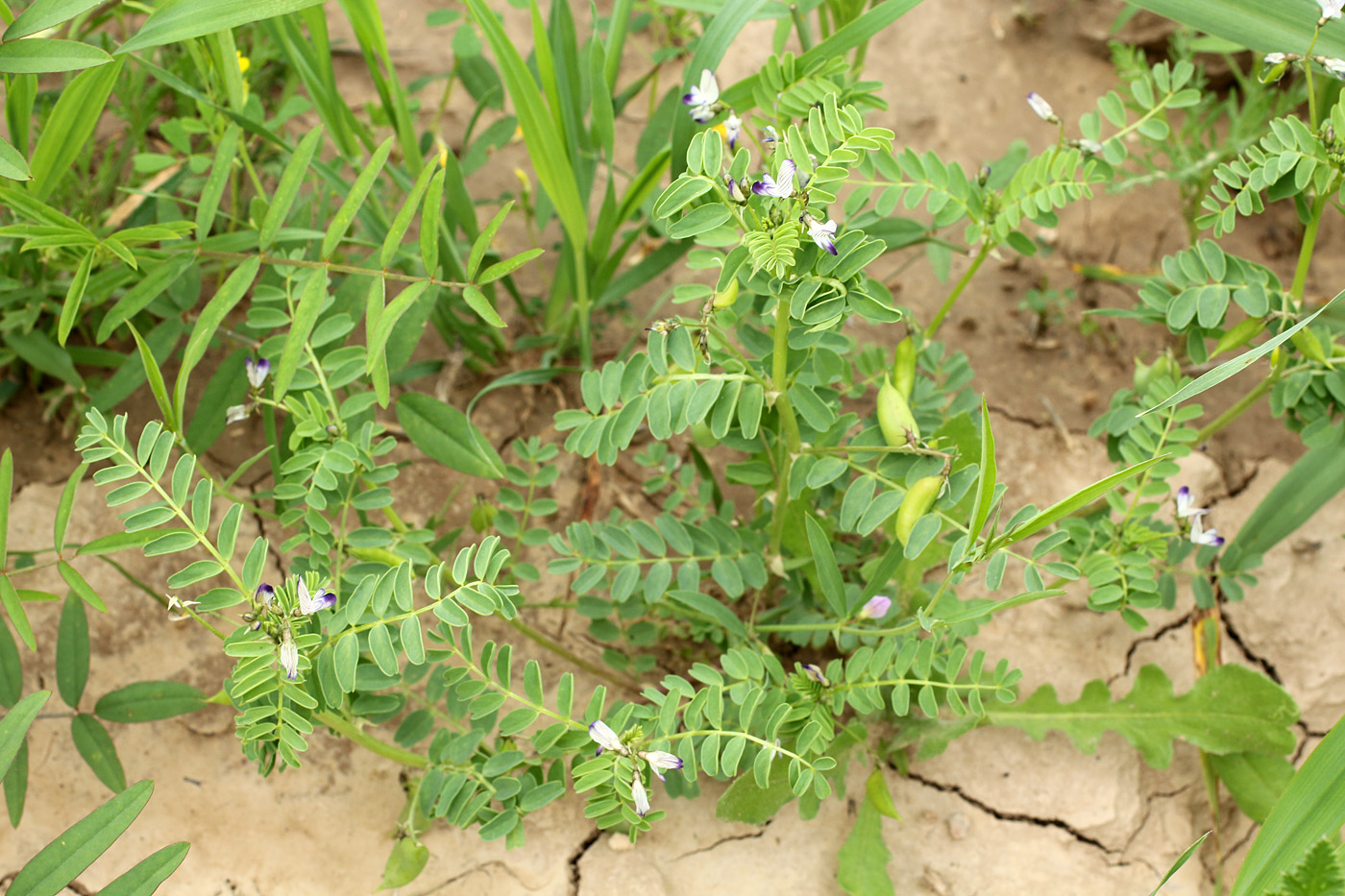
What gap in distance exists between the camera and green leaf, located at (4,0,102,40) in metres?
1.46

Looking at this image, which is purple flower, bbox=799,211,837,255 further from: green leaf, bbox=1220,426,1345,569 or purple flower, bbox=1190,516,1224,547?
green leaf, bbox=1220,426,1345,569

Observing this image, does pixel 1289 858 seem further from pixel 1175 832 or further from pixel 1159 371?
pixel 1159 371

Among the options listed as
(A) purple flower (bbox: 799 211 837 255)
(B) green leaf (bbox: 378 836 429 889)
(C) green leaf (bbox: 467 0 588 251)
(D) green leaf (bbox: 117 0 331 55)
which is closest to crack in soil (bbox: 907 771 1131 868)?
(B) green leaf (bbox: 378 836 429 889)

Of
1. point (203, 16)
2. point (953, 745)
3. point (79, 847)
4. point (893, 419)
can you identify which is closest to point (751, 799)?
point (953, 745)

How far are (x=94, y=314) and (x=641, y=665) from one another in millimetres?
1393

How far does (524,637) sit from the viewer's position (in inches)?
83.4

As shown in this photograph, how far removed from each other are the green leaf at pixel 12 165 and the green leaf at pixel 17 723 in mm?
728

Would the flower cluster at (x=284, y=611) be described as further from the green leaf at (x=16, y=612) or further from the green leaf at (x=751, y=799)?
the green leaf at (x=751, y=799)

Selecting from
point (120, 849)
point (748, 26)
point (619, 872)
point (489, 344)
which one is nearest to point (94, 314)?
point (489, 344)

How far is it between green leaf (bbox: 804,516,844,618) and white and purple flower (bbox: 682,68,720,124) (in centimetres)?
70

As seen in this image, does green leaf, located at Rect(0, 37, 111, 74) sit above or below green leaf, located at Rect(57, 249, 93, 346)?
above

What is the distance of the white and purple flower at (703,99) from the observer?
5.57 feet

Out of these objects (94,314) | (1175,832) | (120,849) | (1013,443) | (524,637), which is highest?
(94,314)

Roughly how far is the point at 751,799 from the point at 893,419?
26.7 inches
